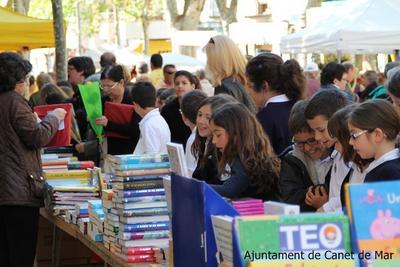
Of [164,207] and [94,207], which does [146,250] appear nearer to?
[164,207]

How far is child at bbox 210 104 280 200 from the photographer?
200 inches

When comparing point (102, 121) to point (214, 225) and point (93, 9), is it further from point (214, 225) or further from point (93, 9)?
point (93, 9)

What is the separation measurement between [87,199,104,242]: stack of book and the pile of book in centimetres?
49

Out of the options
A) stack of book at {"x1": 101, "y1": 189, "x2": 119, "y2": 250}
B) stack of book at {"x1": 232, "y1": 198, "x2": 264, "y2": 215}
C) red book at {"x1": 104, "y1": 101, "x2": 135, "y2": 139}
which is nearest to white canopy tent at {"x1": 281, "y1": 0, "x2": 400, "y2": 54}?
red book at {"x1": 104, "y1": 101, "x2": 135, "y2": 139}

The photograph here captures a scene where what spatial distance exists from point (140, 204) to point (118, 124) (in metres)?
3.29

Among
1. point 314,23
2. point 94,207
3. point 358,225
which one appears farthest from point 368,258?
point 314,23

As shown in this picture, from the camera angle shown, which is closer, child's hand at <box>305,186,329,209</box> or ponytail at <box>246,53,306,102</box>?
child's hand at <box>305,186,329,209</box>

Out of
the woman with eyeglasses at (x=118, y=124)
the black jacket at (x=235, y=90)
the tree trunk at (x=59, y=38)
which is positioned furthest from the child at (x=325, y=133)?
the tree trunk at (x=59, y=38)

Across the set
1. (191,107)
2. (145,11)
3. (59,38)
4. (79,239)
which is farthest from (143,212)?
(145,11)

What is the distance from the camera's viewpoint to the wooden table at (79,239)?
17.5ft

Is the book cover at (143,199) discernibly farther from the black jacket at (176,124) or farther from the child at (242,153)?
the black jacket at (176,124)

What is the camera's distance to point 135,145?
28.0 ft

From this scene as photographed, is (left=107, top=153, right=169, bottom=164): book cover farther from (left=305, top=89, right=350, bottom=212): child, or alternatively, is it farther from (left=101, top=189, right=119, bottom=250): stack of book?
Result: (left=305, top=89, right=350, bottom=212): child

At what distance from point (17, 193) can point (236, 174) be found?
83.4 inches
